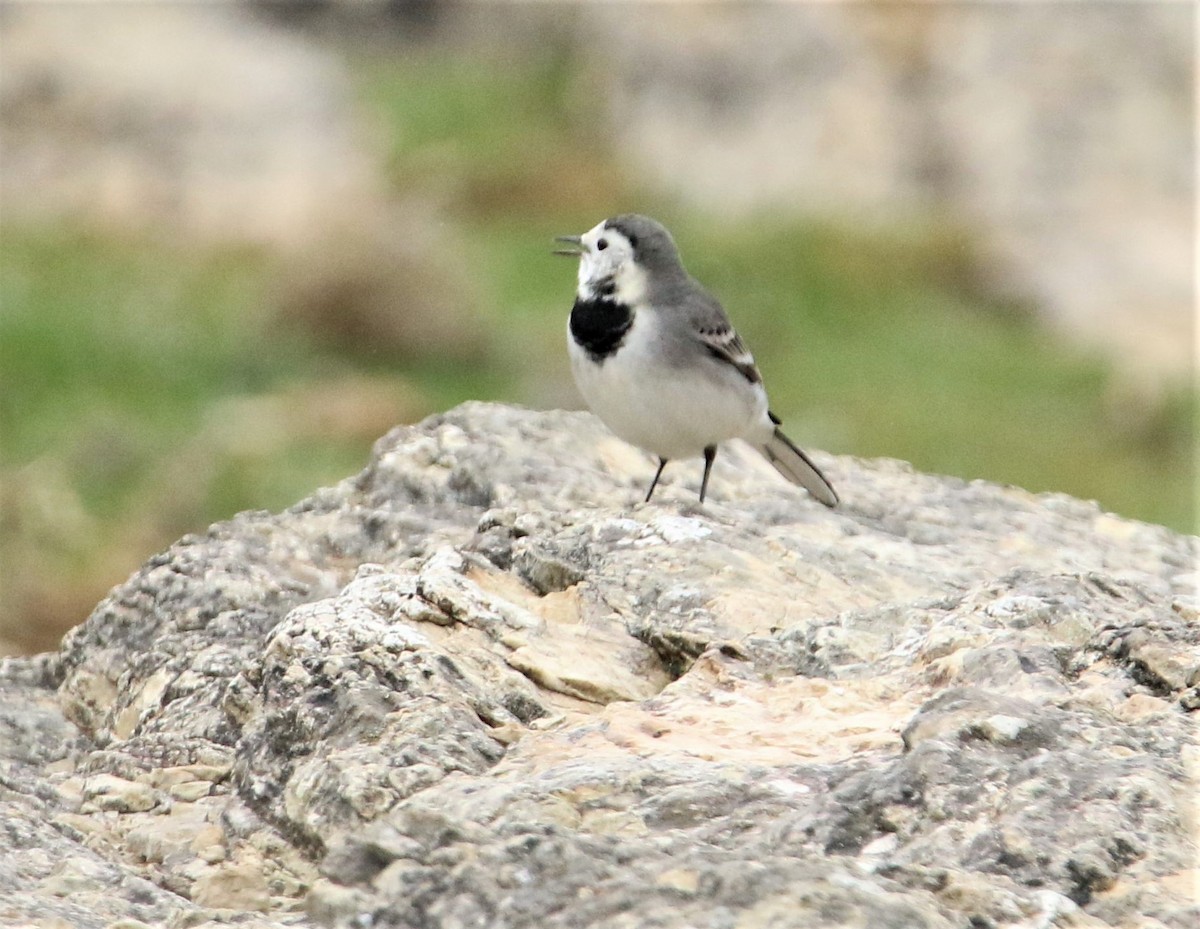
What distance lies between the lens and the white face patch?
23.0ft

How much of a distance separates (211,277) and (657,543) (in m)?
12.4

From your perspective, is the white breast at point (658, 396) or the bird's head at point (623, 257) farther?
the bird's head at point (623, 257)

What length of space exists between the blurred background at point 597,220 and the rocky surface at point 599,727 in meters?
6.95

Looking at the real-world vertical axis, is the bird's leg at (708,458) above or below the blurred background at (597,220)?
below

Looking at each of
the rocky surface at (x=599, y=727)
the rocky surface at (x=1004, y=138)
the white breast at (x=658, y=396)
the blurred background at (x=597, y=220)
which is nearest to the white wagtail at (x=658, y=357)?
the white breast at (x=658, y=396)

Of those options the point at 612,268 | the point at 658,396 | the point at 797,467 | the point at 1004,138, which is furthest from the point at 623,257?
the point at 1004,138

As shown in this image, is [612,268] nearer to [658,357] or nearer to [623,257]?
[623,257]

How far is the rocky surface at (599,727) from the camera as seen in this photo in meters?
3.23

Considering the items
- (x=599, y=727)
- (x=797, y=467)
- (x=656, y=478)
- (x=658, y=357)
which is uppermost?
(x=658, y=357)

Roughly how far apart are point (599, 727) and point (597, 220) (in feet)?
51.0

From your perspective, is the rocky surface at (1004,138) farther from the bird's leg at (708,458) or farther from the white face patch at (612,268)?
the bird's leg at (708,458)

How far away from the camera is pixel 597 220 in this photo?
1922 centimetres

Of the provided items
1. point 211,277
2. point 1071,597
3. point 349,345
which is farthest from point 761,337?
point 1071,597

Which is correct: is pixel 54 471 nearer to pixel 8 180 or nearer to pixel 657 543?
pixel 8 180
